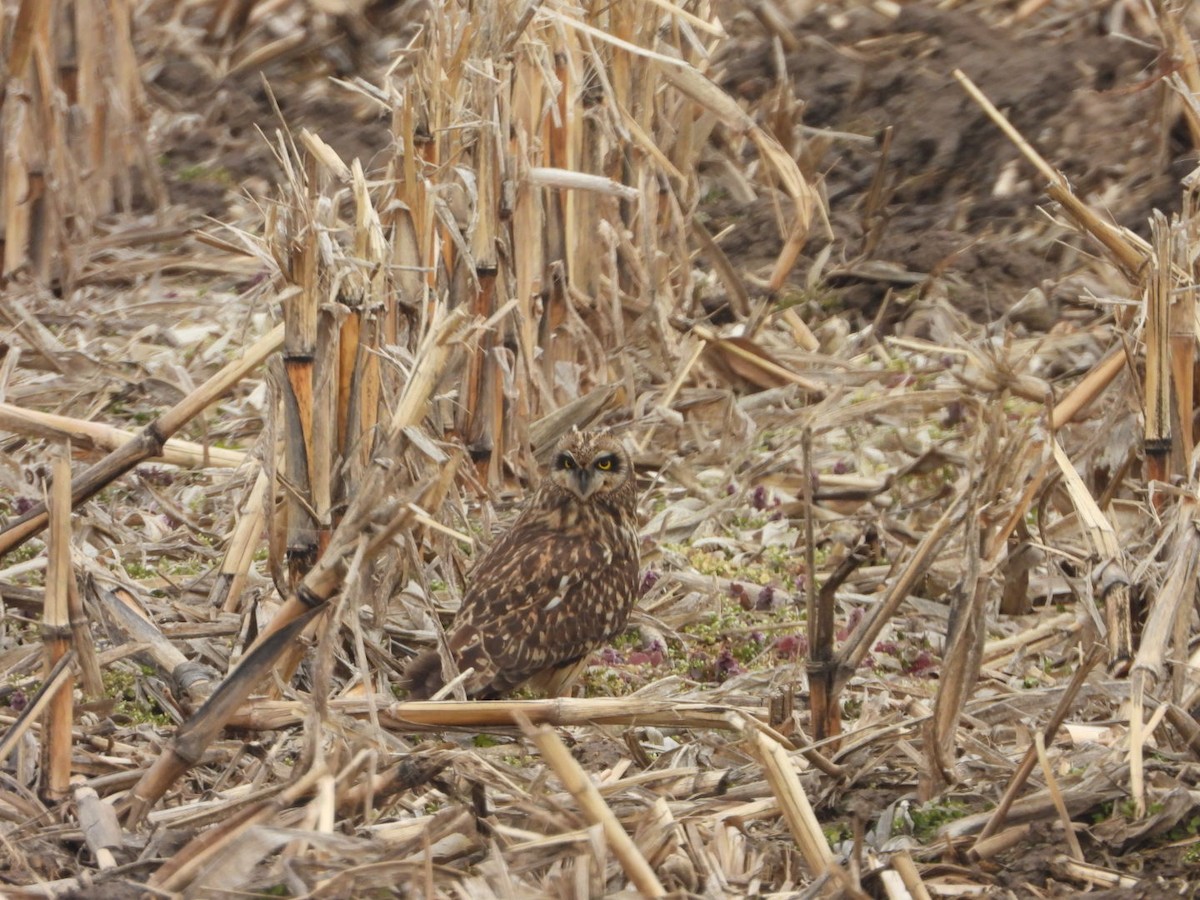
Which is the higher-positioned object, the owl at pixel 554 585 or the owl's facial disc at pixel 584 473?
the owl's facial disc at pixel 584 473

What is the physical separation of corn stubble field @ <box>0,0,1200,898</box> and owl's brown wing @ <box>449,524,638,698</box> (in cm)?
17

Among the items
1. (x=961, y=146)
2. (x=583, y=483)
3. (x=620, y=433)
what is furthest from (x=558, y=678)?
(x=961, y=146)

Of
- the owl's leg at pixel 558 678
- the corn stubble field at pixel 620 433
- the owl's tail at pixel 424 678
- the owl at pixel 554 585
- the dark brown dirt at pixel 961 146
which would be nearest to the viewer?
the corn stubble field at pixel 620 433

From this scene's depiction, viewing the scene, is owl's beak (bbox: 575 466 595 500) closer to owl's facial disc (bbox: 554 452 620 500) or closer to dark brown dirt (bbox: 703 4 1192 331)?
owl's facial disc (bbox: 554 452 620 500)

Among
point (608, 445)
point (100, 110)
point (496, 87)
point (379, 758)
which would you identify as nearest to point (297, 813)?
point (379, 758)

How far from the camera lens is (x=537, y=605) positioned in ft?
16.4

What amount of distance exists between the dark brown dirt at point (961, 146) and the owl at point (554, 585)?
2967 mm

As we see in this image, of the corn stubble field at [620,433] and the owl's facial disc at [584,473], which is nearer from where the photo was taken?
the corn stubble field at [620,433]

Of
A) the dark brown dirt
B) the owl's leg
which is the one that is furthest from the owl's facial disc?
the dark brown dirt

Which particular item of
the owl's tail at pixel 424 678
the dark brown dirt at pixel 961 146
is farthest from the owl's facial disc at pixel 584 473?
the dark brown dirt at pixel 961 146

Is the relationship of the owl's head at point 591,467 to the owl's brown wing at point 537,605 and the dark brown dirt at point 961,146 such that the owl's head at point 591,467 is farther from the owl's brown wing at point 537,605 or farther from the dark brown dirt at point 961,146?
the dark brown dirt at point 961,146

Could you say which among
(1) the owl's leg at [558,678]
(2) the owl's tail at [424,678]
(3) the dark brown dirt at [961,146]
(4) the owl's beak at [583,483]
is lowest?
(1) the owl's leg at [558,678]

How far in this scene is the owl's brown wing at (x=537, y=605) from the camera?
4.89 metres

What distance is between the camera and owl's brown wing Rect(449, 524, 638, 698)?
4.89 metres
